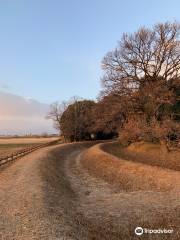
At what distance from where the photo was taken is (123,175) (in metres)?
26.2

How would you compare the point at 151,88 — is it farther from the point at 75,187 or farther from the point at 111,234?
the point at 111,234

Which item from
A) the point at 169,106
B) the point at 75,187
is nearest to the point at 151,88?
the point at 169,106

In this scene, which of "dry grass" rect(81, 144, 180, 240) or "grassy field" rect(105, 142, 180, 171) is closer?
"dry grass" rect(81, 144, 180, 240)

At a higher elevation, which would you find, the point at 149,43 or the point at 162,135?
the point at 149,43

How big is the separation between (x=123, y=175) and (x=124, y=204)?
32.0ft

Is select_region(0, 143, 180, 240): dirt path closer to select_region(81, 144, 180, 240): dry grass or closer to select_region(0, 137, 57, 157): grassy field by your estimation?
select_region(81, 144, 180, 240): dry grass

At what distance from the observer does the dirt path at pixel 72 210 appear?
37.2 ft

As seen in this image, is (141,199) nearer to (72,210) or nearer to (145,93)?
(72,210)

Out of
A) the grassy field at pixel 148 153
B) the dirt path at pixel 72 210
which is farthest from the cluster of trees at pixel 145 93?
the dirt path at pixel 72 210

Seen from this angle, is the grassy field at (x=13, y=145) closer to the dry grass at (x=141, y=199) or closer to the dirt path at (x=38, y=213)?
the dry grass at (x=141, y=199)

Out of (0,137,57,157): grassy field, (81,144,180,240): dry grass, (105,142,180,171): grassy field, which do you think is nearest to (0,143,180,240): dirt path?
(81,144,180,240): dry grass

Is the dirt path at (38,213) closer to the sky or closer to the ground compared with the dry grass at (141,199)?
closer to the sky

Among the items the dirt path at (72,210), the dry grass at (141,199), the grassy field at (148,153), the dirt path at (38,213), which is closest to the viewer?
the dirt path at (38,213)

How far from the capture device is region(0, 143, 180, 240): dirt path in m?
11.3
